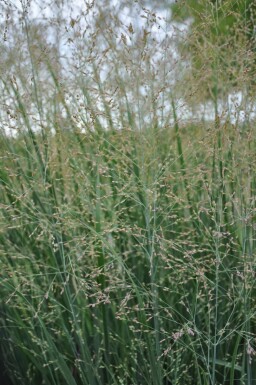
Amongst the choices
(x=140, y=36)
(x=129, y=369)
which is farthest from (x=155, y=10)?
(x=129, y=369)

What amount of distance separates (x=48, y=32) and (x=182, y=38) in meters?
0.59

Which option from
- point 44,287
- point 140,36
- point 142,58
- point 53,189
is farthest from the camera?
point 44,287

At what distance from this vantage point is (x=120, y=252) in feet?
6.53

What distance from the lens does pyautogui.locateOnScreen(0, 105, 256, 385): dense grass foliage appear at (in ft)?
5.68

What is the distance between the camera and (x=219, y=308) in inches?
80.0

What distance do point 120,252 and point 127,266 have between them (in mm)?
112

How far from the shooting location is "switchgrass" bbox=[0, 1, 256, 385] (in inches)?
68.5

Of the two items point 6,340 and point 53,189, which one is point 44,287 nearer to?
point 6,340

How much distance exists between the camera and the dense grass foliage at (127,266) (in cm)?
173

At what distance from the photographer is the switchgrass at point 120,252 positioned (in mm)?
1739

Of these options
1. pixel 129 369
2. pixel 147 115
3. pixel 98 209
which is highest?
pixel 147 115

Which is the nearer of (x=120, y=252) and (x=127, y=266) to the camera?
(x=127, y=266)

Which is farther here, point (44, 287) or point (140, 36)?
point (44, 287)

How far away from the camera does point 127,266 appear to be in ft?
6.19
